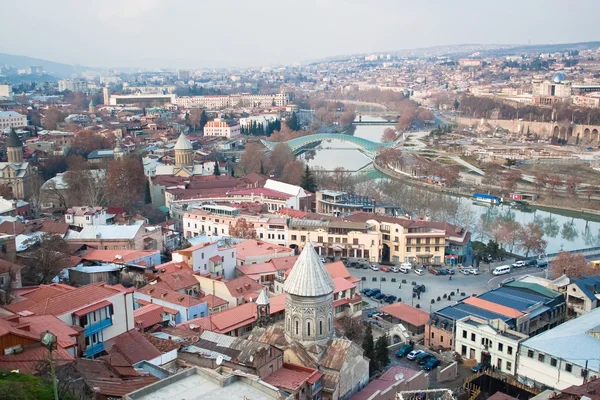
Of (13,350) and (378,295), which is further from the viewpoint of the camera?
(378,295)

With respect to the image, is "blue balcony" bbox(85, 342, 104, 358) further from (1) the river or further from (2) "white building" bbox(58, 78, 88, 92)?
(2) "white building" bbox(58, 78, 88, 92)

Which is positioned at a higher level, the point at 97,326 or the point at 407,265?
the point at 97,326

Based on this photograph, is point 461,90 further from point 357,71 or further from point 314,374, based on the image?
point 314,374

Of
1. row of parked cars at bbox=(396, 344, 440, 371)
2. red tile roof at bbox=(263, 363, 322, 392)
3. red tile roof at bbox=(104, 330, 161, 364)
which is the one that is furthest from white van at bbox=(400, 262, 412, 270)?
red tile roof at bbox=(104, 330, 161, 364)

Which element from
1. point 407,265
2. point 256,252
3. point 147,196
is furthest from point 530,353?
point 147,196

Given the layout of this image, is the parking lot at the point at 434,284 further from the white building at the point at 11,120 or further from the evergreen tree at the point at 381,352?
the white building at the point at 11,120

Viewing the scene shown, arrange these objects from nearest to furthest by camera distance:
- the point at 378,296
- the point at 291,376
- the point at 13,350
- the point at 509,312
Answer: the point at 13,350 → the point at 291,376 → the point at 509,312 → the point at 378,296

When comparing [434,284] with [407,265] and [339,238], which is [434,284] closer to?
[407,265]
